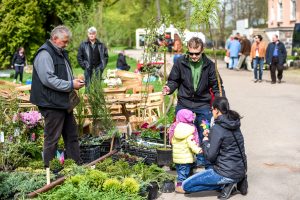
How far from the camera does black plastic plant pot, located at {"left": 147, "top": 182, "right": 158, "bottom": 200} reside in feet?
20.9

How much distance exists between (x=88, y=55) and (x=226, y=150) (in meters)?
5.81

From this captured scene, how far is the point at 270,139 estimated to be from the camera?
10.1 metres

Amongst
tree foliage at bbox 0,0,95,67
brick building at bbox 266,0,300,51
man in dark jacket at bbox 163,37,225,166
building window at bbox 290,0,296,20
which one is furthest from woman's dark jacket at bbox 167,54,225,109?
building window at bbox 290,0,296,20

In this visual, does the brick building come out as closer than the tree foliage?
No

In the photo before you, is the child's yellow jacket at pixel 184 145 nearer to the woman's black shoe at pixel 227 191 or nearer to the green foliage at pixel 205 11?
the woman's black shoe at pixel 227 191

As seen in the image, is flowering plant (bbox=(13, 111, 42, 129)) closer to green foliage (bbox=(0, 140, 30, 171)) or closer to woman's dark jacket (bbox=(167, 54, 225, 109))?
green foliage (bbox=(0, 140, 30, 171))

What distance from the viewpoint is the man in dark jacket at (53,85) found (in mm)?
6910

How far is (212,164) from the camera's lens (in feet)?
22.1

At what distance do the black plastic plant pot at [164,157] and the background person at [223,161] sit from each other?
3.27 ft


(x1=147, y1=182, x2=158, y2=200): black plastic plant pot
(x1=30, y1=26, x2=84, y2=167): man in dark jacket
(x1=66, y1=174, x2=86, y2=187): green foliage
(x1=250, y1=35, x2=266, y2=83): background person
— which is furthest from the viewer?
(x1=250, y1=35, x2=266, y2=83): background person

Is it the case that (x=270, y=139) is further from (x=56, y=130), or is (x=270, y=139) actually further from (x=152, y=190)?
(x=56, y=130)

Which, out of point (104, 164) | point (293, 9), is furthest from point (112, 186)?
point (293, 9)

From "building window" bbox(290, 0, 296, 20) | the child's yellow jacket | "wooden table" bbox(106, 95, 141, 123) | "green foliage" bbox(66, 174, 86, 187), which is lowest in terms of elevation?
"green foliage" bbox(66, 174, 86, 187)

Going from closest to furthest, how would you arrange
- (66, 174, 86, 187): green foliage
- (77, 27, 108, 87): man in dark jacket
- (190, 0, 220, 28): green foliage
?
(66, 174, 86, 187): green foliage, (190, 0, 220, 28): green foliage, (77, 27, 108, 87): man in dark jacket
